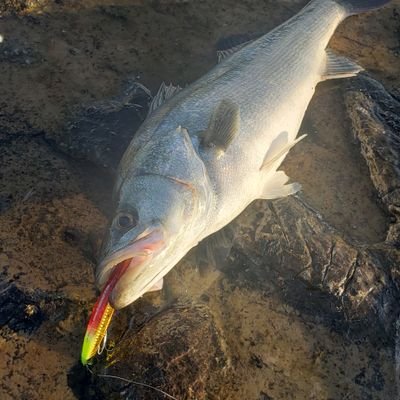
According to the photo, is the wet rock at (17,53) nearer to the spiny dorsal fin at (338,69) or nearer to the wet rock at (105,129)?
the wet rock at (105,129)

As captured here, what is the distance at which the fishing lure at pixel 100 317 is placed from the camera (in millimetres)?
2648

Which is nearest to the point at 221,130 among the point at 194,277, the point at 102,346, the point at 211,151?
the point at 211,151

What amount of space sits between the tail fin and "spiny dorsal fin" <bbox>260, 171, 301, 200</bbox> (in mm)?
2640

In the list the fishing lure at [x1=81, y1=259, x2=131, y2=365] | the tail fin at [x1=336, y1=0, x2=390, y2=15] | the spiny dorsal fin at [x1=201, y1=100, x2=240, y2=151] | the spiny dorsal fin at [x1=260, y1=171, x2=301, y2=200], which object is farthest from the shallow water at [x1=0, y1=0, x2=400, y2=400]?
the tail fin at [x1=336, y1=0, x2=390, y2=15]

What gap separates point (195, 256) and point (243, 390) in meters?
1.17

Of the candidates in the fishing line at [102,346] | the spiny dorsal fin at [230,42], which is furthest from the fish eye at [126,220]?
the spiny dorsal fin at [230,42]

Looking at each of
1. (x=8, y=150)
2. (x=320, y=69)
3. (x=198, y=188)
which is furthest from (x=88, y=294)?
(x=320, y=69)

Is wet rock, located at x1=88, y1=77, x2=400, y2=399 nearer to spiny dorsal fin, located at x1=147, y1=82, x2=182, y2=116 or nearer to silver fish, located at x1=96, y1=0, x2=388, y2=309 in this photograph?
silver fish, located at x1=96, y1=0, x2=388, y2=309

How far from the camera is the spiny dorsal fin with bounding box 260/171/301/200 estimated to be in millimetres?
3910

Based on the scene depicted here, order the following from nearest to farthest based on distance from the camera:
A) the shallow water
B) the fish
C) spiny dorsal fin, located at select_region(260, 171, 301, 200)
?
the fish, the shallow water, spiny dorsal fin, located at select_region(260, 171, 301, 200)

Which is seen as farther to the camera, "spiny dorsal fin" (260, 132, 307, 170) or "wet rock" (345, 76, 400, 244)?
"wet rock" (345, 76, 400, 244)

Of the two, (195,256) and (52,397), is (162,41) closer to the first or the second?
(195,256)

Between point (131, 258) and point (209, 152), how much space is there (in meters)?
1.20

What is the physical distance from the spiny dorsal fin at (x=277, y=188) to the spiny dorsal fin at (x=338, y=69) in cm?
157
